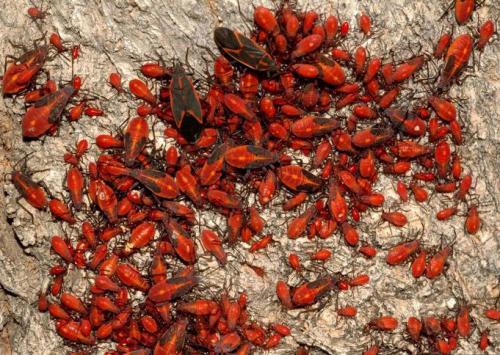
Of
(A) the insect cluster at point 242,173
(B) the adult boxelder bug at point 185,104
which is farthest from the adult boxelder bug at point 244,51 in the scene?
(B) the adult boxelder bug at point 185,104

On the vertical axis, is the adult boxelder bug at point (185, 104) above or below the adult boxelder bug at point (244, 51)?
below

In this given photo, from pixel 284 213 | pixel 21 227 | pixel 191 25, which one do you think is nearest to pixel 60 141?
pixel 21 227

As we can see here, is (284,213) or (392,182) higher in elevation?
(392,182)

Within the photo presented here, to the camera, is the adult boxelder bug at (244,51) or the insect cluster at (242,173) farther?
the insect cluster at (242,173)

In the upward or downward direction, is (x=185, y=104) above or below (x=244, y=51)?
below

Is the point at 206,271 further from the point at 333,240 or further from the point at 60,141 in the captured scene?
the point at 60,141

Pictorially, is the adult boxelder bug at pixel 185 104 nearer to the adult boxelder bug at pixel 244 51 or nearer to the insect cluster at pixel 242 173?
the insect cluster at pixel 242 173

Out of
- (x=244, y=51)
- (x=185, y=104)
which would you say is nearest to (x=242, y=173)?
(x=185, y=104)

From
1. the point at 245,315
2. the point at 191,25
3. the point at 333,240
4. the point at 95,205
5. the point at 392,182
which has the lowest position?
the point at 245,315

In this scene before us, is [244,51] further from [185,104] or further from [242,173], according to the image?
[242,173]
